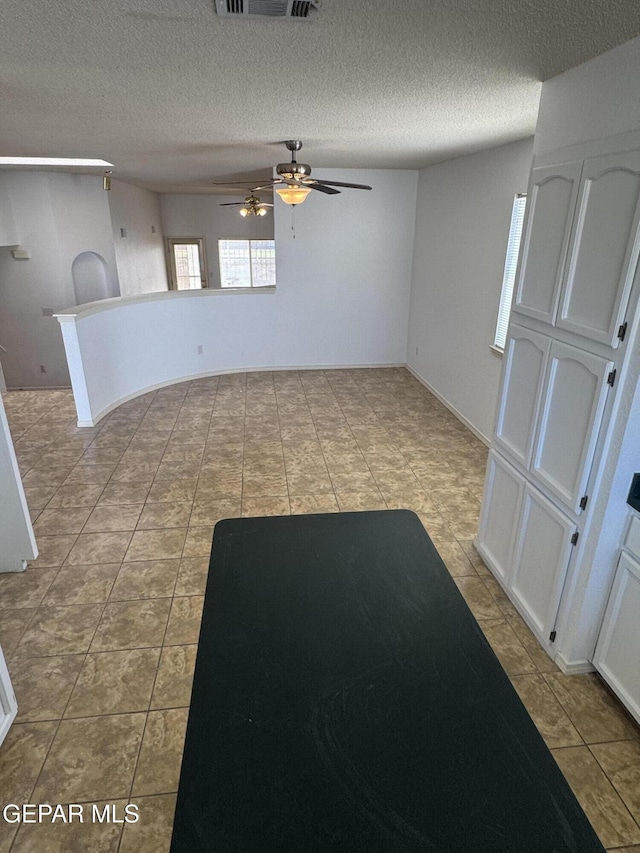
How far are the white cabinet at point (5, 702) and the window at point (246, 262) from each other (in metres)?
9.32

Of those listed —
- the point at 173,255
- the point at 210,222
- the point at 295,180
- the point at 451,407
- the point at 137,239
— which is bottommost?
the point at 451,407

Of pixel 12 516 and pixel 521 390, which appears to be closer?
pixel 521 390

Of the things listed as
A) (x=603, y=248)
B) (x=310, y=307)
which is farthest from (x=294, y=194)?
(x=603, y=248)

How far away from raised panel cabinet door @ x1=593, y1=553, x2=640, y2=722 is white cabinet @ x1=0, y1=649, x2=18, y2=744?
2327mm

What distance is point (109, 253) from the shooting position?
693cm

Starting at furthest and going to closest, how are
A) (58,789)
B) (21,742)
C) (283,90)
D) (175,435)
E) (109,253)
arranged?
(109,253) < (175,435) < (283,90) < (21,742) < (58,789)

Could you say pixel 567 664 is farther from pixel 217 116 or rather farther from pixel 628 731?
pixel 217 116

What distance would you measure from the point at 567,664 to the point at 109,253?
23.1ft

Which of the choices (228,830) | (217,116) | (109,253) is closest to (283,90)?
(217,116)

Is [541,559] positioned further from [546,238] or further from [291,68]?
[291,68]

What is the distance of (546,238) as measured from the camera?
2.15 meters

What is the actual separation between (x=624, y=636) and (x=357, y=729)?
1496 millimetres

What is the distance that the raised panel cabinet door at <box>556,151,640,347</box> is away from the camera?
166 cm

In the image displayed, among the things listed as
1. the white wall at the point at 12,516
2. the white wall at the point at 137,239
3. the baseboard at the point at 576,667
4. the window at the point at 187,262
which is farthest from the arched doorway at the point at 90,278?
the baseboard at the point at 576,667
